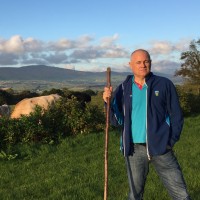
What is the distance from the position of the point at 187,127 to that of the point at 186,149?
618 cm

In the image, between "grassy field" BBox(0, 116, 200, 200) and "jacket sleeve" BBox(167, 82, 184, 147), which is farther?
"grassy field" BBox(0, 116, 200, 200)

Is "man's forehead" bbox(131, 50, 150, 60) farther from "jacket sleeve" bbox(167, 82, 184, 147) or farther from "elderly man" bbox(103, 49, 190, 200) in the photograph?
"jacket sleeve" bbox(167, 82, 184, 147)

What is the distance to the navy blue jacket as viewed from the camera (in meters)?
5.43

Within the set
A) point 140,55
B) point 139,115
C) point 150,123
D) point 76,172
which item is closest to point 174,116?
point 150,123

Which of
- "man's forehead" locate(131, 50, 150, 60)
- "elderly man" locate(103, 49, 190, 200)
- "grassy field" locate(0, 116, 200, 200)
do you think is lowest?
"grassy field" locate(0, 116, 200, 200)

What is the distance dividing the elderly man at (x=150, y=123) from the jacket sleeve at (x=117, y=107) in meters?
0.16

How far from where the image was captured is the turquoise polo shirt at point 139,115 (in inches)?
216

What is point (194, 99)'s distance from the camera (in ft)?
85.4

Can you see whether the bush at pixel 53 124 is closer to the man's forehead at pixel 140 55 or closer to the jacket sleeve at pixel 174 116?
the man's forehead at pixel 140 55

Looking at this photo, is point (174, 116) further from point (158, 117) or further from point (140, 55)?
point (140, 55)

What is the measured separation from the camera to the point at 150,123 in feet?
17.8

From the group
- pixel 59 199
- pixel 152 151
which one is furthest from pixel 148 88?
pixel 59 199

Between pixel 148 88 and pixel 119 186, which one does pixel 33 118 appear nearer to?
pixel 119 186

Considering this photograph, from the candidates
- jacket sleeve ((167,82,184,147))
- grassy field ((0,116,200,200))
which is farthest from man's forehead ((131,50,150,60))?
grassy field ((0,116,200,200))
